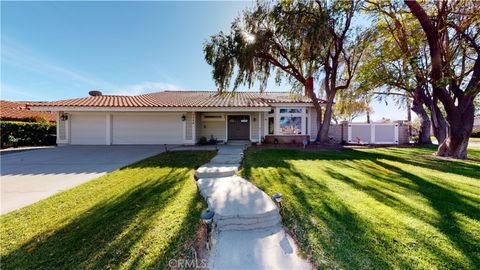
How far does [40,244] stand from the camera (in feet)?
9.50

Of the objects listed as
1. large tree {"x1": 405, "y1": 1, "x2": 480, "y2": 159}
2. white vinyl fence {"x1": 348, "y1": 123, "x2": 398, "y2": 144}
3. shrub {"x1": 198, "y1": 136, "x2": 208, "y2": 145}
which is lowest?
shrub {"x1": 198, "y1": 136, "x2": 208, "y2": 145}

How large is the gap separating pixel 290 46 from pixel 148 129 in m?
10.7

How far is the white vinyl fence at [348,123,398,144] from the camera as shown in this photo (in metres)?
15.4

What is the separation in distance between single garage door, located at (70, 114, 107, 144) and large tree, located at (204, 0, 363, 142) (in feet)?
28.5

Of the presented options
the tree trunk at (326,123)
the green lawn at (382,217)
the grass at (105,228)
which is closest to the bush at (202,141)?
the tree trunk at (326,123)

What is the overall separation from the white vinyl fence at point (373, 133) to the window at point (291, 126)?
14.6 feet

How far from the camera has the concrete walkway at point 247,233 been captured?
2373 mm

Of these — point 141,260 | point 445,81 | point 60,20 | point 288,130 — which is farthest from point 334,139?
point 60,20

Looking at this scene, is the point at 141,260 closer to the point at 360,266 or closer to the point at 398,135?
the point at 360,266

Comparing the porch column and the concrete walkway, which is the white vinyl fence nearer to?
the concrete walkway

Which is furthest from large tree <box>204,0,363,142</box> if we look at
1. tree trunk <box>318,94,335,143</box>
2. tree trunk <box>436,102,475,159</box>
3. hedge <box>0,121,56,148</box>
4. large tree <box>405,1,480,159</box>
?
hedge <box>0,121,56,148</box>

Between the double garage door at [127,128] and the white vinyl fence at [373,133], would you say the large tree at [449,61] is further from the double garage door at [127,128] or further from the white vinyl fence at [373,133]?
the double garage door at [127,128]

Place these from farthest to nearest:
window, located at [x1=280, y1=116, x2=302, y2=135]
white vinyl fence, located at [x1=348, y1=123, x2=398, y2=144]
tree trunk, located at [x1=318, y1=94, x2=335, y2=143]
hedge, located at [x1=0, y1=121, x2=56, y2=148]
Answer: white vinyl fence, located at [x1=348, y1=123, x2=398, y2=144] < window, located at [x1=280, y1=116, x2=302, y2=135] < hedge, located at [x1=0, y1=121, x2=56, y2=148] < tree trunk, located at [x1=318, y1=94, x2=335, y2=143]

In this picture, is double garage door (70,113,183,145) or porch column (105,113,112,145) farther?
double garage door (70,113,183,145)
